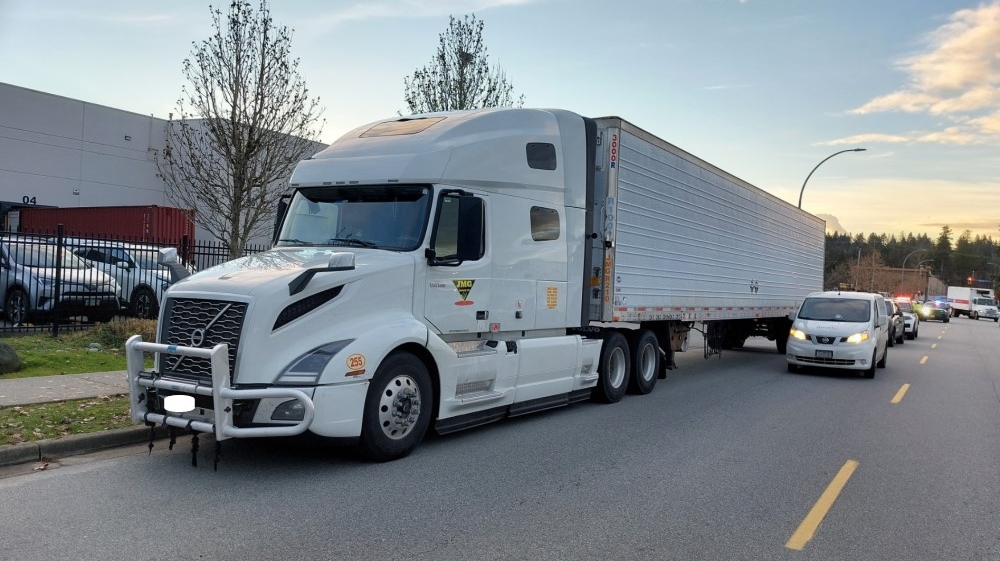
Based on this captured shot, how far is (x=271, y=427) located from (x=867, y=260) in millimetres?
95583

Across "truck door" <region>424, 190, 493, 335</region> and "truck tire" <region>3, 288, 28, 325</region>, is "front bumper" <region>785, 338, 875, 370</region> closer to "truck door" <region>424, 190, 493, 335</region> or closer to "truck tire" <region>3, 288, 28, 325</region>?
"truck door" <region>424, 190, 493, 335</region>

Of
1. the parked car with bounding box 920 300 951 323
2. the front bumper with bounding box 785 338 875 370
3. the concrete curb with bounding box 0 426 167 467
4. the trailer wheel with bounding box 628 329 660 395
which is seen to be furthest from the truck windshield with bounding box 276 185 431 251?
the parked car with bounding box 920 300 951 323

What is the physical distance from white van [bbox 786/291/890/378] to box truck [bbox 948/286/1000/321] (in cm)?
6817

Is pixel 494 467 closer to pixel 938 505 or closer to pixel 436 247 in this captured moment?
pixel 436 247

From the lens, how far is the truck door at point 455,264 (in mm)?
7105

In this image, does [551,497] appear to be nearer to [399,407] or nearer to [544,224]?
[399,407]

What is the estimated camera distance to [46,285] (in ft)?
44.3

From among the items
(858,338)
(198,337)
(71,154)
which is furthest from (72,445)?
(71,154)

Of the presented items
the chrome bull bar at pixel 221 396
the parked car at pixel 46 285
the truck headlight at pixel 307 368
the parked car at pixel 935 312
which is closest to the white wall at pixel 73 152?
the parked car at pixel 46 285

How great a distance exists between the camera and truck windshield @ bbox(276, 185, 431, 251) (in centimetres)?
713

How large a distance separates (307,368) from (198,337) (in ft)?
3.12

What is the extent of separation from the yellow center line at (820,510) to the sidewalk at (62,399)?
19.2 feet

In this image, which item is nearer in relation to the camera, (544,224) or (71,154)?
(544,224)

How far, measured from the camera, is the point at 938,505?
593 cm
